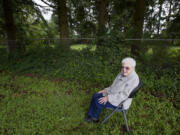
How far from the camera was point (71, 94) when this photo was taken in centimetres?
396

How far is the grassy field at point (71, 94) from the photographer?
260 centimetres

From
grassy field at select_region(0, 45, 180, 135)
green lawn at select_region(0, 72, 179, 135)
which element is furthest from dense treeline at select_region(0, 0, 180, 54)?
green lawn at select_region(0, 72, 179, 135)

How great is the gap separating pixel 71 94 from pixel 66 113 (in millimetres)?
962

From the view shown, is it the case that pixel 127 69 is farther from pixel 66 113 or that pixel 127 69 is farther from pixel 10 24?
pixel 10 24

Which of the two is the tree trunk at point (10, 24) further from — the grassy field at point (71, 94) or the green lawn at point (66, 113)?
the green lawn at point (66, 113)

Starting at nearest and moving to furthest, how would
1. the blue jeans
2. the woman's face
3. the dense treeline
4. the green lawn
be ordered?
the woman's face < the blue jeans < the green lawn < the dense treeline

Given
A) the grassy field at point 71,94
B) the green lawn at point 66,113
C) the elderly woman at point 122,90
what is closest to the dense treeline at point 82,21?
the grassy field at point 71,94

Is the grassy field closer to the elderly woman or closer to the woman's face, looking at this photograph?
the elderly woman

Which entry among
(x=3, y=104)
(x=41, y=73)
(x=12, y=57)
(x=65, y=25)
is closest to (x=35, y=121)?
(x=3, y=104)

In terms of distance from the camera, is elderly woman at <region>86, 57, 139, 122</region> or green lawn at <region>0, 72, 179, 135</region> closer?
elderly woman at <region>86, 57, 139, 122</region>

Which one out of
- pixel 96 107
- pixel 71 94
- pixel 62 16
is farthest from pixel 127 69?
pixel 62 16

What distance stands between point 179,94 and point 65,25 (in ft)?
22.4

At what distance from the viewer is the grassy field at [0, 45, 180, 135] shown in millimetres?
2596

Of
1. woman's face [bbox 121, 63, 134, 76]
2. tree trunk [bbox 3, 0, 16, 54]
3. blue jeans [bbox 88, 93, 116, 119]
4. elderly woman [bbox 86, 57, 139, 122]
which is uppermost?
tree trunk [bbox 3, 0, 16, 54]
